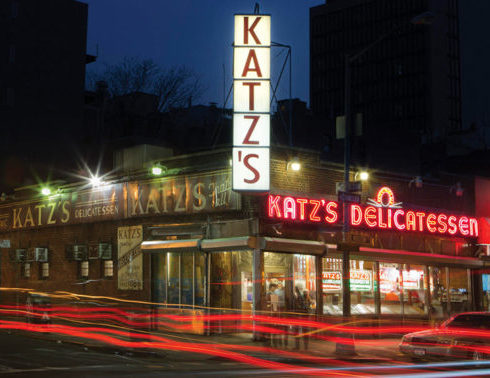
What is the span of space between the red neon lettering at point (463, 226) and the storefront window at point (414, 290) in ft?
8.24

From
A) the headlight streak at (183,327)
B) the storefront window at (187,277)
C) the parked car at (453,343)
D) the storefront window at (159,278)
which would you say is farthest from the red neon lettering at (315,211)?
the parked car at (453,343)

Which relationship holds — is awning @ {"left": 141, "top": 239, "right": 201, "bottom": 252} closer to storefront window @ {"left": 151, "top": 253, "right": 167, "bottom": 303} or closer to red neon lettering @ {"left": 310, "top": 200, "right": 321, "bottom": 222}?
storefront window @ {"left": 151, "top": 253, "right": 167, "bottom": 303}

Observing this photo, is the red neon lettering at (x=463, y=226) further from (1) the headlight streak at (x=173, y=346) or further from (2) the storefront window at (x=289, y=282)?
(1) the headlight streak at (x=173, y=346)

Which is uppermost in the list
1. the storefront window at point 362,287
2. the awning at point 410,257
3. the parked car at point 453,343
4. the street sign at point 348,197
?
the street sign at point 348,197

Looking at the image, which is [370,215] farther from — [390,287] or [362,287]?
[390,287]

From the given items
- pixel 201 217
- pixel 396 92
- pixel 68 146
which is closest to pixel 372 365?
pixel 201 217

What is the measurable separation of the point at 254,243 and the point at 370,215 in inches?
214

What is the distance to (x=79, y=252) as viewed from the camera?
95.2ft

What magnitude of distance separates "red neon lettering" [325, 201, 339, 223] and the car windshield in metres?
6.74

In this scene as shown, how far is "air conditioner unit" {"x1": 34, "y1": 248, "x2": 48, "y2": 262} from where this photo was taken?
3097cm

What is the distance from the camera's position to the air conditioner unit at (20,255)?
32.4 meters

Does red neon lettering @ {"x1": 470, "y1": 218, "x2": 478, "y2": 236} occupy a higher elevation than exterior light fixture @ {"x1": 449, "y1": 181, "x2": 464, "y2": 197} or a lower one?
lower

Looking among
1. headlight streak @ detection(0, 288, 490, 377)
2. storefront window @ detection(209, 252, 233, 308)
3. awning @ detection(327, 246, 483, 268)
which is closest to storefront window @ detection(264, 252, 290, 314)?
headlight streak @ detection(0, 288, 490, 377)

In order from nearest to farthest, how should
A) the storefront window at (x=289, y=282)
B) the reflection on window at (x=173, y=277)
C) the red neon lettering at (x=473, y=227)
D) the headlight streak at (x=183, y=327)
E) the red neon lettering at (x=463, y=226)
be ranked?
the headlight streak at (x=183, y=327)
the storefront window at (x=289, y=282)
the reflection on window at (x=173, y=277)
the red neon lettering at (x=463, y=226)
the red neon lettering at (x=473, y=227)
